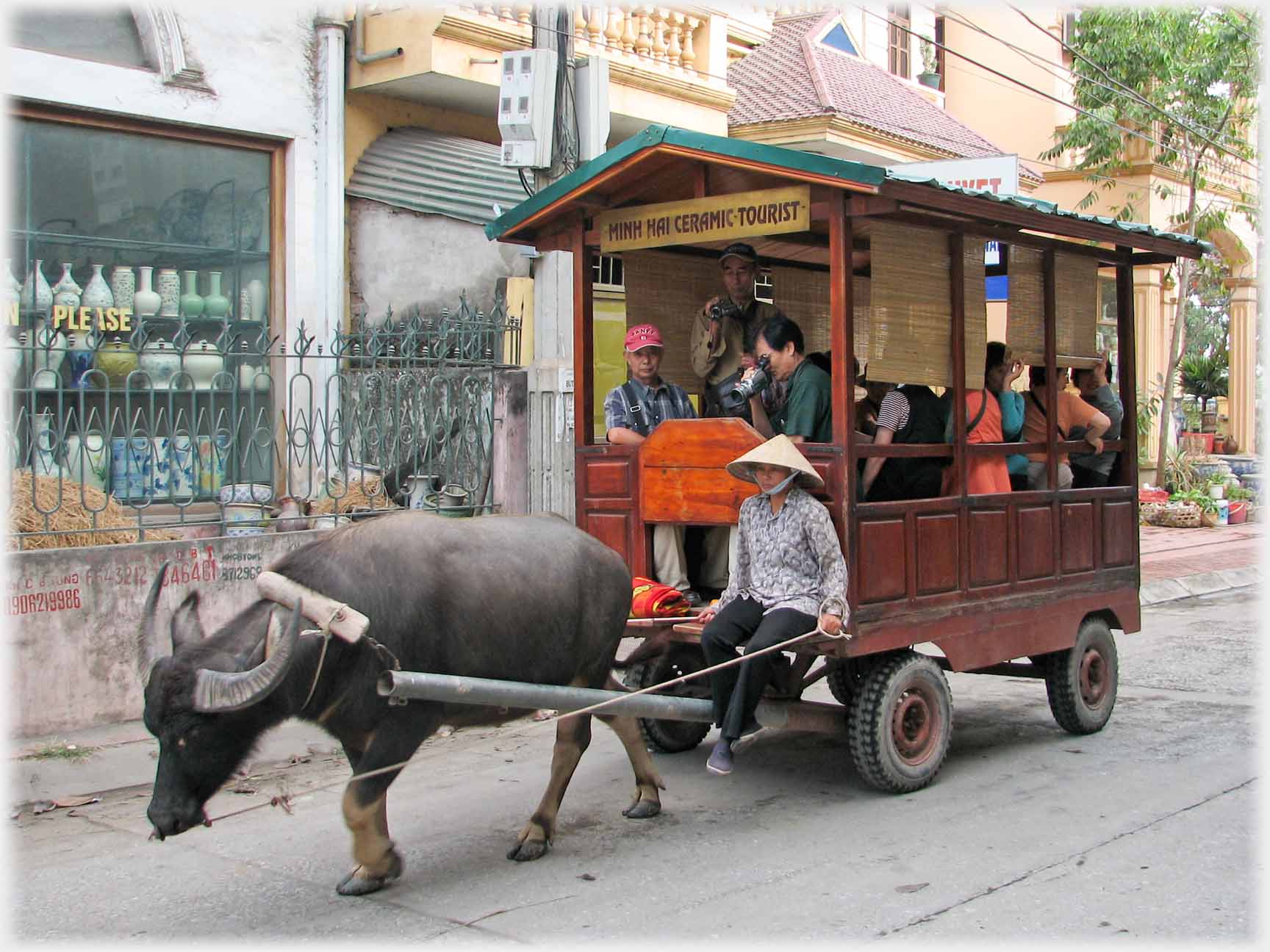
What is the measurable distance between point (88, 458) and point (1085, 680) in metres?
5.79

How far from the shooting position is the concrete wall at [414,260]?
1148cm

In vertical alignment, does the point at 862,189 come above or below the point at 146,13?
below

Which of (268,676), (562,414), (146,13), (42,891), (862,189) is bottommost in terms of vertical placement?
(42,891)

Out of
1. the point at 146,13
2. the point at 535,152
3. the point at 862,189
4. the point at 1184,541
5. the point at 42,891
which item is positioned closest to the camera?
the point at 42,891

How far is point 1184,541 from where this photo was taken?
53.7ft

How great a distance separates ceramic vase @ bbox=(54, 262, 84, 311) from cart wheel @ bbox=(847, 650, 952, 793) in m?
6.40

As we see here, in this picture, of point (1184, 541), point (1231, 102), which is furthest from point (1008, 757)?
point (1231, 102)

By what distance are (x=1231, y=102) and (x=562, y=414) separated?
40.6 feet

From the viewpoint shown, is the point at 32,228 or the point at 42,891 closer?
the point at 42,891

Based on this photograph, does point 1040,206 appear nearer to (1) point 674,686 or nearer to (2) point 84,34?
(1) point 674,686

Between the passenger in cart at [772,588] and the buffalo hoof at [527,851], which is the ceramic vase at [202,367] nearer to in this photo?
the passenger in cart at [772,588]

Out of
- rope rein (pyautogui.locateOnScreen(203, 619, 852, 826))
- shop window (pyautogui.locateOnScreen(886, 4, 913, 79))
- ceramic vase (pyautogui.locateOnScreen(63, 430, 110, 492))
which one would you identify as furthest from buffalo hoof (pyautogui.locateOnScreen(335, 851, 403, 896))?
shop window (pyautogui.locateOnScreen(886, 4, 913, 79))

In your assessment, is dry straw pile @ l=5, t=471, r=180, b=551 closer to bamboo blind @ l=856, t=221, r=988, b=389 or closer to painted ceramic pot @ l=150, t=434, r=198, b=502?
painted ceramic pot @ l=150, t=434, r=198, b=502

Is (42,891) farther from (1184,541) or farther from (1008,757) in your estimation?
(1184,541)
